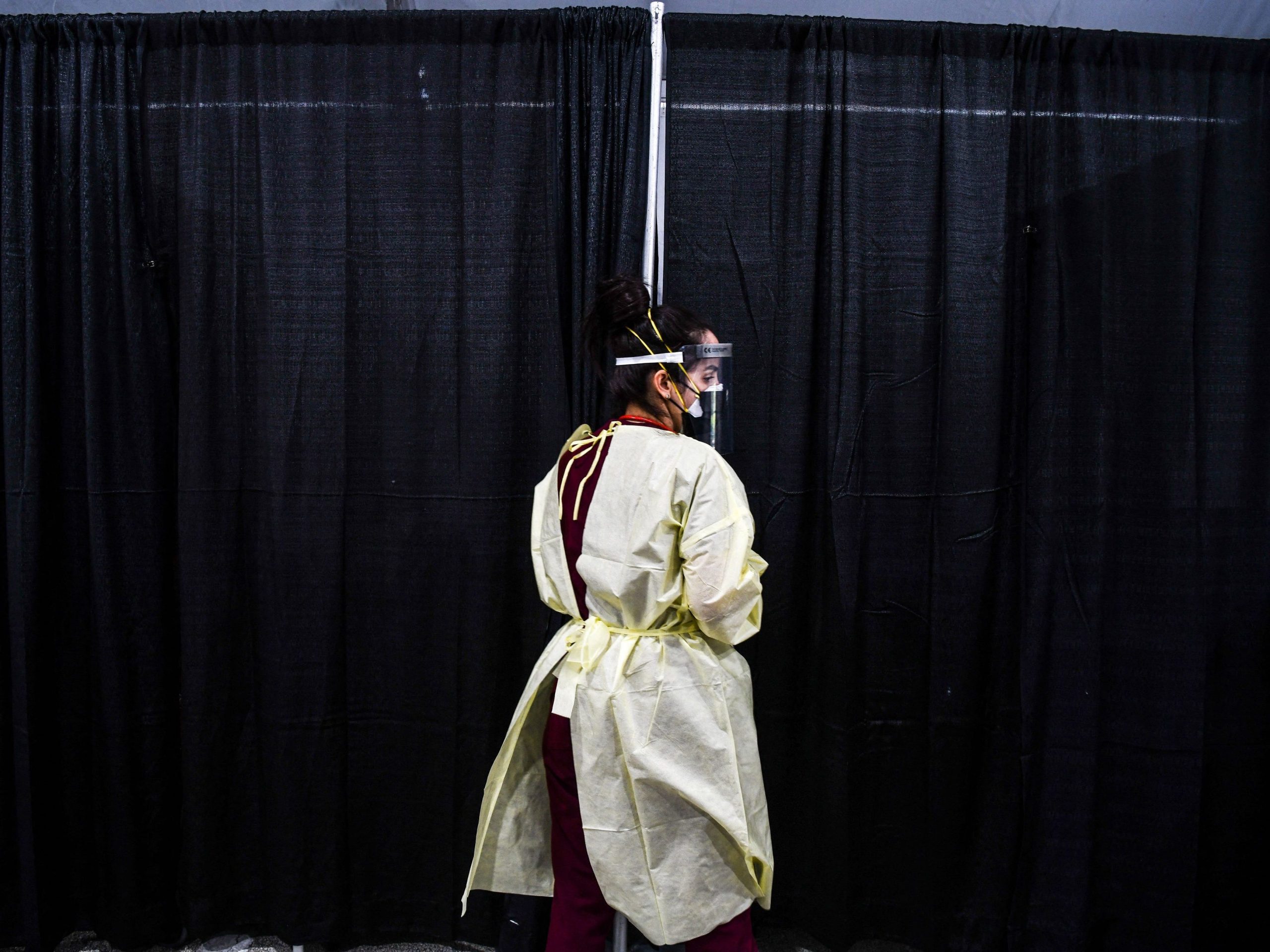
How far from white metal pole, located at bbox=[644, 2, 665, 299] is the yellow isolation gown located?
21.0 inches

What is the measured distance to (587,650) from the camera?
1335mm

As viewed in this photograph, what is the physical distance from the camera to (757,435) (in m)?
1.81

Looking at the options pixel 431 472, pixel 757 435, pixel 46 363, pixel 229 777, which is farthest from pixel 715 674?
pixel 46 363

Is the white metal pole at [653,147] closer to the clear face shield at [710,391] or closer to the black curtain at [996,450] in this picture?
the black curtain at [996,450]

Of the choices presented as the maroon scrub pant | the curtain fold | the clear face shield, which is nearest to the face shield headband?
the clear face shield

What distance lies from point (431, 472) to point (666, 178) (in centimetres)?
81

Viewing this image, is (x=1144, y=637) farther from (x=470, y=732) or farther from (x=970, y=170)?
(x=470, y=732)

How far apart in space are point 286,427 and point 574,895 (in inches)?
44.3

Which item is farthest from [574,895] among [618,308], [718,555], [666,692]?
[618,308]

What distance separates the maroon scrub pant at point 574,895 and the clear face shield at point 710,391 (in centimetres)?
55

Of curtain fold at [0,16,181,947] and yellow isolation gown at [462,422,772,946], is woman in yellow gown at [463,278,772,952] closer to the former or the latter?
yellow isolation gown at [462,422,772,946]

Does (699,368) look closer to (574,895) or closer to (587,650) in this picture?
(587,650)

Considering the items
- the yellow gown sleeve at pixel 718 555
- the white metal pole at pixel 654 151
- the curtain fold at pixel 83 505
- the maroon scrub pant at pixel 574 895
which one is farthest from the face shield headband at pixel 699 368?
the curtain fold at pixel 83 505

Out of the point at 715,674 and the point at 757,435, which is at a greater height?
the point at 757,435
